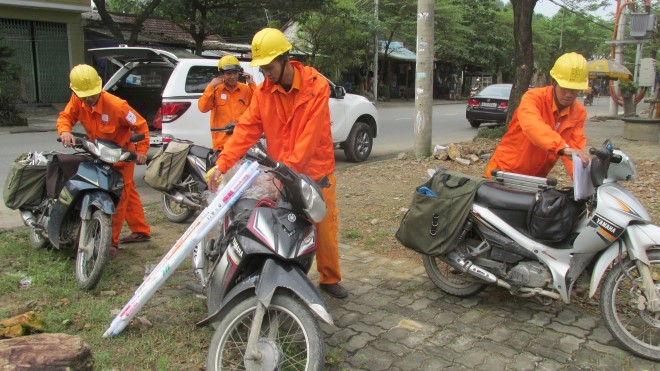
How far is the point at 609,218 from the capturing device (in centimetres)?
309

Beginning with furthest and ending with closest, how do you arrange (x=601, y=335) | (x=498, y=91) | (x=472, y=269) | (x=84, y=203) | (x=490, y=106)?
(x=498, y=91)
(x=490, y=106)
(x=84, y=203)
(x=472, y=269)
(x=601, y=335)

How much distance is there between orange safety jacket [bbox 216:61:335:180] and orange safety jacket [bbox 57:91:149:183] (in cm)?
154

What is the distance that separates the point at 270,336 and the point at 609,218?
2.03 metres

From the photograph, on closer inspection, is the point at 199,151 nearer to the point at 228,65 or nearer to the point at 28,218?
the point at 228,65

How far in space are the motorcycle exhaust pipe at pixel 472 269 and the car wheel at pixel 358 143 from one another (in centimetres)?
611

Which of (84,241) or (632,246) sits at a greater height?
(632,246)

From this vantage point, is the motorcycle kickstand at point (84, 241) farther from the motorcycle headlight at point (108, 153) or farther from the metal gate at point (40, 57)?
the metal gate at point (40, 57)

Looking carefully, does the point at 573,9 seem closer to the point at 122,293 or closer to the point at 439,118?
the point at 439,118

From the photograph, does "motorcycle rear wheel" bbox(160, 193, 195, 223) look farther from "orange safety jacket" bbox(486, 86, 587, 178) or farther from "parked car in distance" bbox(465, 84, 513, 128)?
"parked car in distance" bbox(465, 84, 513, 128)

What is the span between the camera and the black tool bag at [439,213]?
11.9 ft

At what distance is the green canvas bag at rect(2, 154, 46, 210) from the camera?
4.55m

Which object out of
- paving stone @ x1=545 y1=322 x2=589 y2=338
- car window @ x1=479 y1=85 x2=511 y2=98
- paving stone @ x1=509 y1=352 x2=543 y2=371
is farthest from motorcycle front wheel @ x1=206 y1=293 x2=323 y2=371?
car window @ x1=479 y1=85 x2=511 y2=98

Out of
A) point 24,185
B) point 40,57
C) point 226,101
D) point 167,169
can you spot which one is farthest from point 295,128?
point 40,57

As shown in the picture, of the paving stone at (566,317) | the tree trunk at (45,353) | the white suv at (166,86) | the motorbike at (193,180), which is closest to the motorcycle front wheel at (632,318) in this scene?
the paving stone at (566,317)
